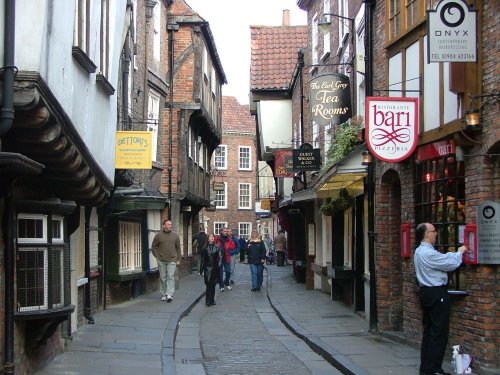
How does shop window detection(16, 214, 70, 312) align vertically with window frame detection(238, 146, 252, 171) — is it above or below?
below

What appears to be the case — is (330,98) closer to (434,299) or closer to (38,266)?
(434,299)

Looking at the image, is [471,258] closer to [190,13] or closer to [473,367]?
[473,367]

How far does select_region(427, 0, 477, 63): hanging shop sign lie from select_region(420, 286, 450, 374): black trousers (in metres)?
2.59

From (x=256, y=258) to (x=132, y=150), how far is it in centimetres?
784

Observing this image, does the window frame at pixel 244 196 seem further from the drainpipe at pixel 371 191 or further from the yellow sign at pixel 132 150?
the drainpipe at pixel 371 191

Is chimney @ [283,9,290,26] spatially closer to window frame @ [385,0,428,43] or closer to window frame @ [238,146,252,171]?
window frame @ [238,146,252,171]

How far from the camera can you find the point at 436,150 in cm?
995

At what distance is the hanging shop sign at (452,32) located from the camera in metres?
8.46

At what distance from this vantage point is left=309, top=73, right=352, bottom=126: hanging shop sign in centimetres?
1505

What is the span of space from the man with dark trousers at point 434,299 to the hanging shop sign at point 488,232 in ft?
1.46

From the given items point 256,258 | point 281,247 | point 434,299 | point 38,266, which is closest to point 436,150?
point 434,299

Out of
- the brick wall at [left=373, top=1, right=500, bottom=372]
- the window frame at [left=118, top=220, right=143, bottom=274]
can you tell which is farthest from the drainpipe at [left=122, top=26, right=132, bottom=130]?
the brick wall at [left=373, top=1, right=500, bottom=372]

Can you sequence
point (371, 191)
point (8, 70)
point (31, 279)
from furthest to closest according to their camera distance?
1. point (371, 191)
2. point (31, 279)
3. point (8, 70)

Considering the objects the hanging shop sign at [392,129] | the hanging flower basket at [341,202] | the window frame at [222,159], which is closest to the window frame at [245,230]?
the window frame at [222,159]
